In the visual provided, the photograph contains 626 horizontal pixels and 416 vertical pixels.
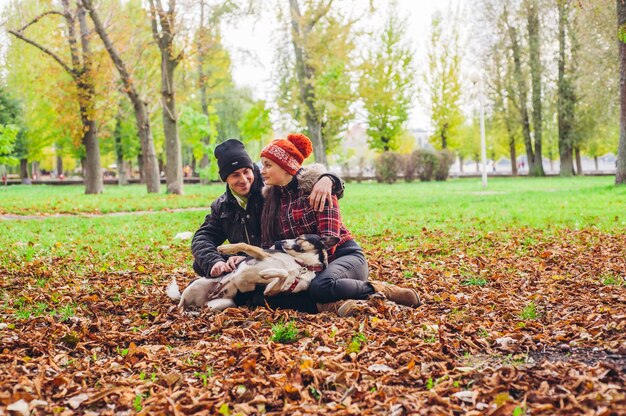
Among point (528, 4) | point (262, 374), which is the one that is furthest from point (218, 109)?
point (262, 374)

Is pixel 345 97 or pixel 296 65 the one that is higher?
pixel 296 65

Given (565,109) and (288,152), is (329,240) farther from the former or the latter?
(565,109)

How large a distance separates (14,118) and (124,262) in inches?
1461

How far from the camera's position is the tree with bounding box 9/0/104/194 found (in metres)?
22.1

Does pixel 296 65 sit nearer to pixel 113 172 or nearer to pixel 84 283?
pixel 84 283

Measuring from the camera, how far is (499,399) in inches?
102

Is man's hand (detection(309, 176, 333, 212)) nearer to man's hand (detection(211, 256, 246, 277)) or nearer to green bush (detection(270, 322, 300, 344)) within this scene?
man's hand (detection(211, 256, 246, 277))

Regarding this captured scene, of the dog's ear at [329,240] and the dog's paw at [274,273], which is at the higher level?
the dog's ear at [329,240]

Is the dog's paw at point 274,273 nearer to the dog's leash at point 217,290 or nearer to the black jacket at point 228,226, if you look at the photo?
the dog's leash at point 217,290

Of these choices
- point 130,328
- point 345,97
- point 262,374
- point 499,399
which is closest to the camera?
point 499,399

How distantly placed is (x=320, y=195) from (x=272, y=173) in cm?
41

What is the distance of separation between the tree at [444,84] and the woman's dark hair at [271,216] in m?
39.9

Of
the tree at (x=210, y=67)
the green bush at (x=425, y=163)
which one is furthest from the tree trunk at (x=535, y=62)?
the tree at (x=210, y=67)

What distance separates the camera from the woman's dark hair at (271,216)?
4.73m
